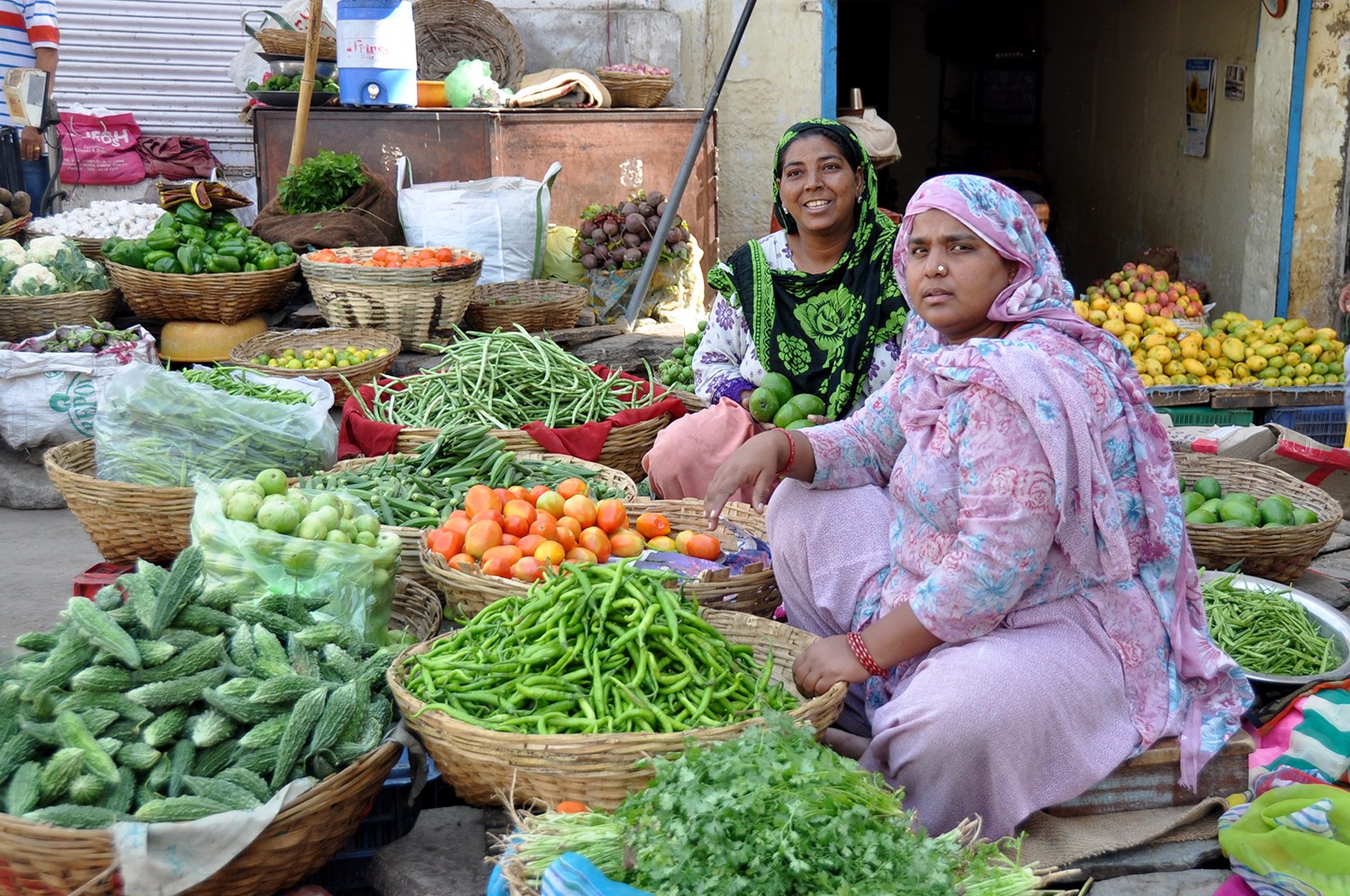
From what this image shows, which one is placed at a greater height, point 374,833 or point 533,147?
point 533,147

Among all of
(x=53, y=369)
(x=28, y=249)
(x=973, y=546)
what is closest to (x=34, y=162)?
(x=28, y=249)

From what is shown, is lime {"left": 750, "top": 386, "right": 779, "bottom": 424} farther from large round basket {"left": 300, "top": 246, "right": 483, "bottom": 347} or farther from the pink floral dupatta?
large round basket {"left": 300, "top": 246, "right": 483, "bottom": 347}

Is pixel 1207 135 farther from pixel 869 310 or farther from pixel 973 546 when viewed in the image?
pixel 973 546

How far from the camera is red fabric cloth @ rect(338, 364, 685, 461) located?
14.1ft

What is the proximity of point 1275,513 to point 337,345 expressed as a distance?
396 cm

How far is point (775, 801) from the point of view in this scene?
1748 mm

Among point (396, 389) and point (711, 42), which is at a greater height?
point (711, 42)

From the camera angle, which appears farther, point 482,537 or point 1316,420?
point 1316,420

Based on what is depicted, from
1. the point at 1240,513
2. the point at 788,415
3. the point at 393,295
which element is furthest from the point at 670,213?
the point at 1240,513

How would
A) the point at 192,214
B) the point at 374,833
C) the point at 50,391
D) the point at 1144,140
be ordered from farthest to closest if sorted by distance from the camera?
the point at 1144,140 → the point at 192,214 → the point at 50,391 → the point at 374,833

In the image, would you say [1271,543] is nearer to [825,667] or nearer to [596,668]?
[825,667]

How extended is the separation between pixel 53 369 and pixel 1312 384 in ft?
18.3

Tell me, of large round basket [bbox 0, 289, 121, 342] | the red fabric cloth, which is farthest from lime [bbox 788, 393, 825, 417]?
large round basket [bbox 0, 289, 121, 342]

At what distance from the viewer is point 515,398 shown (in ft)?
15.2
